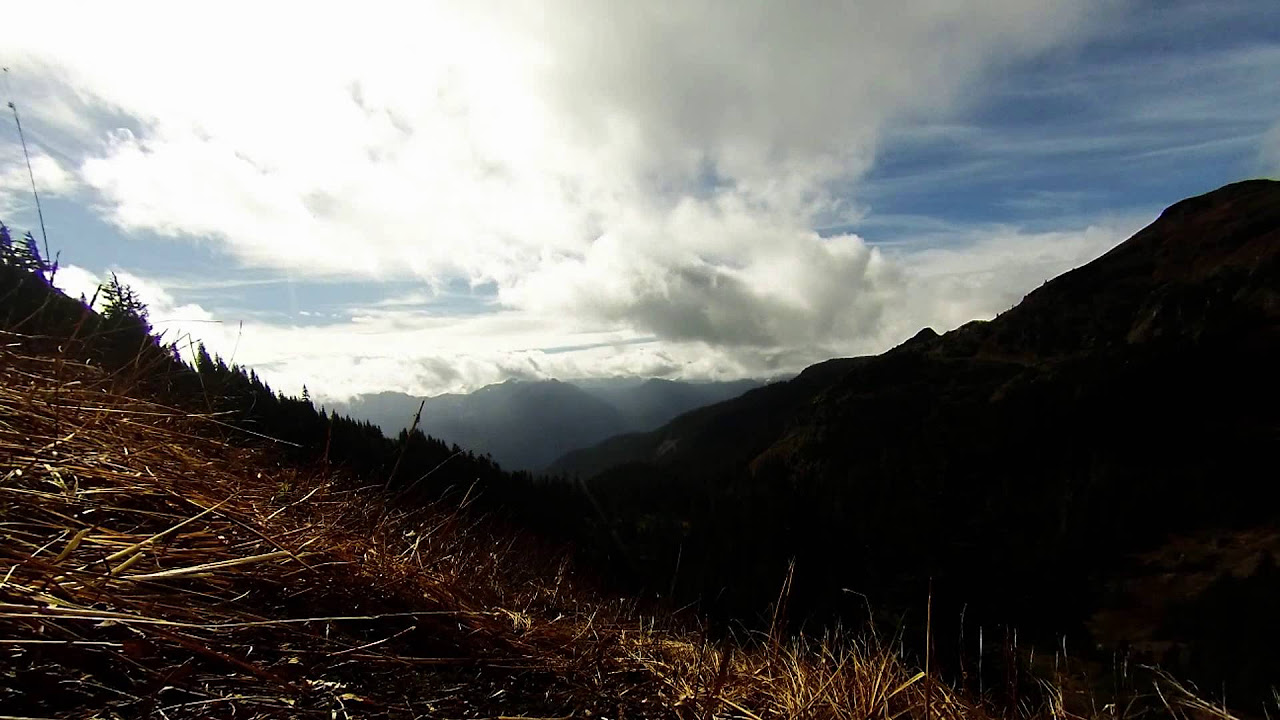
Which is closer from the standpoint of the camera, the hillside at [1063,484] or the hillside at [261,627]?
the hillside at [261,627]

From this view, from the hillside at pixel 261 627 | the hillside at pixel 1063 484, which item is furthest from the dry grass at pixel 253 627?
the hillside at pixel 1063 484

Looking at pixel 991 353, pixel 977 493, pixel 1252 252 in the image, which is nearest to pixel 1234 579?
pixel 977 493

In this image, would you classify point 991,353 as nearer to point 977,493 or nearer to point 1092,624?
point 977,493

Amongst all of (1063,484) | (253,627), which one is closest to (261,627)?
(253,627)

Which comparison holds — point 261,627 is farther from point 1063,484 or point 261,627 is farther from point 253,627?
point 1063,484

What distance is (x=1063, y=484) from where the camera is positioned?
75.3 m

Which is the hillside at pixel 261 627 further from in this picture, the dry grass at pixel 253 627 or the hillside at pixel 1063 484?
the hillside at pixel 1063 484

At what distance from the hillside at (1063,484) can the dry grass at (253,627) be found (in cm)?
2495

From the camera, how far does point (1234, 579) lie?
48156 millimetres

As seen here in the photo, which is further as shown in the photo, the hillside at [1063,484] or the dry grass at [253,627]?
the hillside at [1063,484]

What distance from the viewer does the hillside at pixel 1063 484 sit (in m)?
50.6

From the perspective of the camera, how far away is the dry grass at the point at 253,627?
106 centimetres

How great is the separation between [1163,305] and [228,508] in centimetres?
12834

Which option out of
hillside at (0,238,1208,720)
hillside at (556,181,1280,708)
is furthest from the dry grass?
hillside at (556,181,1280,708)
